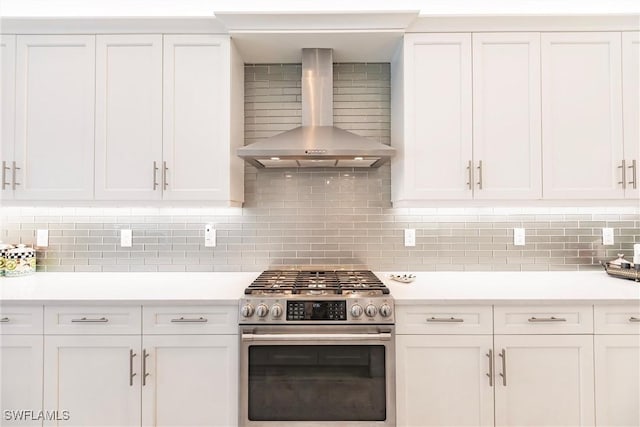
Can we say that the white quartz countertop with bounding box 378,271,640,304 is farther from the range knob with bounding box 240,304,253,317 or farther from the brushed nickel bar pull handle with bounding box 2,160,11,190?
the brushed nickel bar pull handle with bounding box 2,160,11,190

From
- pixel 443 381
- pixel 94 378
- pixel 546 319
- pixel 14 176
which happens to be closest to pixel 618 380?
pixel 546 319

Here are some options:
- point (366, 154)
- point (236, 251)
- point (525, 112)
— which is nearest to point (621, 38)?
point (525, 112)

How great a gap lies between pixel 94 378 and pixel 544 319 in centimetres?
232

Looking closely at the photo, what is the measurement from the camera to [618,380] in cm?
179

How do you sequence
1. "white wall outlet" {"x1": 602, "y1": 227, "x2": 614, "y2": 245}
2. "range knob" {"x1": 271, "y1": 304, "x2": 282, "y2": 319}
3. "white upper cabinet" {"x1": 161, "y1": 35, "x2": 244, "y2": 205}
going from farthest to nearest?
1. "white wall outlet" {"x1": 602, "y1": 227, "x2": 614, "y2": 245}
2. "white upper cabinet" {"x1": 161, "y1": 35, "x2": 244, "y2": 205}
3. "range knob" {"x1": 271, "y1": 304, "x2": 282, "y2": 319}

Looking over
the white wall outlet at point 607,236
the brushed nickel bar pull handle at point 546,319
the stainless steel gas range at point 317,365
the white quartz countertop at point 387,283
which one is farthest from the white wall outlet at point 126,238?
the white wall outlet at point 607,236

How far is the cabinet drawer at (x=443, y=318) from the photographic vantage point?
181 cm

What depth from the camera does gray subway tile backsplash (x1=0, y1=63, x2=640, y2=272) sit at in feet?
8.20

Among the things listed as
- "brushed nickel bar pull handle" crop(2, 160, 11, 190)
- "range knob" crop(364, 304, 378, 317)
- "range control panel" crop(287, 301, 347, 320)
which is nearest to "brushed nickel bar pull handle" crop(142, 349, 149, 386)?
"range control panel" crop(287, 301, 347, 320)

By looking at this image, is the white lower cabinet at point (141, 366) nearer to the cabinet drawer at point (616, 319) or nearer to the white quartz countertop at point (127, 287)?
the white quartz countertop at point (127, 287)

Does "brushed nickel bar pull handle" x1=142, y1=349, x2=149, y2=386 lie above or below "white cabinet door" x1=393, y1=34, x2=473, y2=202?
below

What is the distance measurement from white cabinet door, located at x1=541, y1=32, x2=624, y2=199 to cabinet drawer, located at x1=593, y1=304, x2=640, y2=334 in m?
0.68

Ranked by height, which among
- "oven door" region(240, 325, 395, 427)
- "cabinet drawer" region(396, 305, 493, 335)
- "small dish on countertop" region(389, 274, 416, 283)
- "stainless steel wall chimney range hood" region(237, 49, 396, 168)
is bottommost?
"oven door" region(240, 325, 395, 427)

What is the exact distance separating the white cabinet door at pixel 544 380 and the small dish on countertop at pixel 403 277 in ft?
1.91
